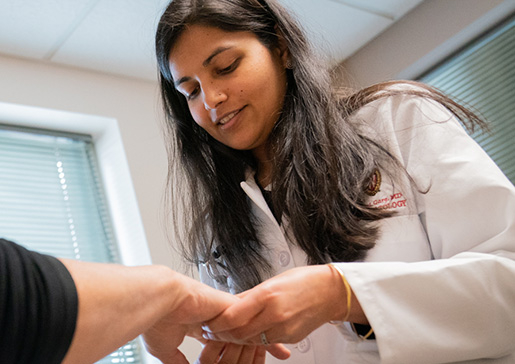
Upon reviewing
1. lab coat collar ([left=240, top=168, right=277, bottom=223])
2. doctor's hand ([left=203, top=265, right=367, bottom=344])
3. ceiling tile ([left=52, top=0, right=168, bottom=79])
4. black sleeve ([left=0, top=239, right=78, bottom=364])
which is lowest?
doctor's hand ([left=203, top=265, right=367, bottom=344])

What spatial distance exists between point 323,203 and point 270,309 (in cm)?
34

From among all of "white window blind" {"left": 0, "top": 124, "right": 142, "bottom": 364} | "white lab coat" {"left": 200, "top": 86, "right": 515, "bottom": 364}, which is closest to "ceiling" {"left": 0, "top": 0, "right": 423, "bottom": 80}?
"white window blind" {"left": 0, "top": 124, "right": 142, "bottom": 364}

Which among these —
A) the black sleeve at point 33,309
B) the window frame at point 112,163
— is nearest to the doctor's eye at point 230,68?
the black sleeve at point 33,309

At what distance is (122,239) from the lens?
3508 mm

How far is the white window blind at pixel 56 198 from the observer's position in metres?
3.25

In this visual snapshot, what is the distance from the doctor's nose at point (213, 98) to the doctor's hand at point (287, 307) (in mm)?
523

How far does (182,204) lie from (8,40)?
1825 mm

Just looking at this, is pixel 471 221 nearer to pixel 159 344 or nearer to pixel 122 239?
pixel 159 344

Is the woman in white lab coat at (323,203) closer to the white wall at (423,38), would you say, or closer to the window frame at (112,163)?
the window frame at (112,163)

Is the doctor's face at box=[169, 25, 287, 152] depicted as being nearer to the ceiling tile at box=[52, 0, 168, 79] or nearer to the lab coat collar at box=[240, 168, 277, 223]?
the lab coat collar at box=[240, 168, 277, 223]

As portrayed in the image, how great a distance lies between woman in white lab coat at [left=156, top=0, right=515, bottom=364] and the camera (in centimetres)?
115

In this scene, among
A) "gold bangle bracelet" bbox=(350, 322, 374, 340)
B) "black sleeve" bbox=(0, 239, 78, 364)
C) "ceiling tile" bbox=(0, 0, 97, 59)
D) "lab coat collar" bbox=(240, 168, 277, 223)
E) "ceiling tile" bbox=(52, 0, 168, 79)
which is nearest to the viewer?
"black sleeve" bbox=(0, 239, 78, 364)

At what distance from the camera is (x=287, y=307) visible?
1082 millimetres

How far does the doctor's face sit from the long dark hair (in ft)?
0.09
